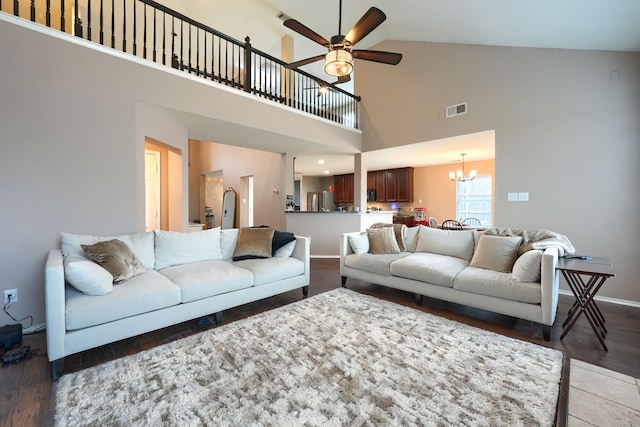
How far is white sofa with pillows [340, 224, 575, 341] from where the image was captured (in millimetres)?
2486

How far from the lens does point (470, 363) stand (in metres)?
1.99

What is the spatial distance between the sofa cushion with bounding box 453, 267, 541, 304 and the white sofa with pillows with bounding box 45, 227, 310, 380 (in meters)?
1.85

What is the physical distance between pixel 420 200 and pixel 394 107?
3.69 meters

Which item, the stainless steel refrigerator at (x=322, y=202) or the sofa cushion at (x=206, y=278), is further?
the stainless steel refrigerator at (x=322, y=202)

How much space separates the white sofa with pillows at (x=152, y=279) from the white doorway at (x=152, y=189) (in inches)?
111

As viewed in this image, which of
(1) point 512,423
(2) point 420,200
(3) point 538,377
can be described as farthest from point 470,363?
(2) point 420,200

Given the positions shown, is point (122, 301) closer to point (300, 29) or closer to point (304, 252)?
point (304, 252)

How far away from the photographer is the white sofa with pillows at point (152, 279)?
6.27ft

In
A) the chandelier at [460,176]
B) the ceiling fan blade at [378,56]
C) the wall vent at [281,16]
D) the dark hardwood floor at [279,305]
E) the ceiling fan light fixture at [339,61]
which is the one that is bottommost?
the dark hardwood floor at [279,305]

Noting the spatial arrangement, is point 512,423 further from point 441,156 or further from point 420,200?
point 420,200

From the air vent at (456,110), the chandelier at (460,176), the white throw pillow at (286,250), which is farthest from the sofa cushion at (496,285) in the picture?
the chandelier at (460,176)

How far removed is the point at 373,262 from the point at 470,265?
45.5 inches

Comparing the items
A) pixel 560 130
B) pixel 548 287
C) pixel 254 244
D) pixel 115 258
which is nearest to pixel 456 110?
Answer: pixel 560 130

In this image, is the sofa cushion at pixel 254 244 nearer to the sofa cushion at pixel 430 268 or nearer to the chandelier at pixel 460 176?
the sofa cushion at pixel 430 268
